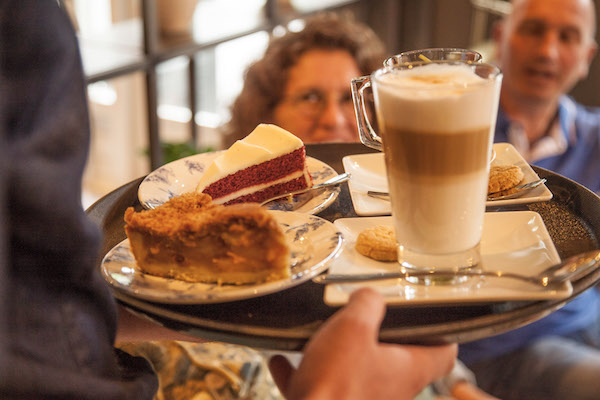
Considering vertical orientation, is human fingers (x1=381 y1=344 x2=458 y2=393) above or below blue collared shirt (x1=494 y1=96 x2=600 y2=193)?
above

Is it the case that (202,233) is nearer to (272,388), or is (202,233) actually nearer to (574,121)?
(272,388)

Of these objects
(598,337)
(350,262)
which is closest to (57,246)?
(350,262)

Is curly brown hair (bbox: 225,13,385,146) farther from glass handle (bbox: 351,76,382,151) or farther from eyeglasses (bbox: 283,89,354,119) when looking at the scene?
glass handle (bbox: 351,76,382,151)

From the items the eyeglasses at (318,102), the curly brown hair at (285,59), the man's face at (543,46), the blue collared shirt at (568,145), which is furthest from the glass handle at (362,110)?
the man's face at (543,46)

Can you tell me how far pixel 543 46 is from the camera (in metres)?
2.56

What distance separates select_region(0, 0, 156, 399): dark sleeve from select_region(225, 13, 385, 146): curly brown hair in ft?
5.21

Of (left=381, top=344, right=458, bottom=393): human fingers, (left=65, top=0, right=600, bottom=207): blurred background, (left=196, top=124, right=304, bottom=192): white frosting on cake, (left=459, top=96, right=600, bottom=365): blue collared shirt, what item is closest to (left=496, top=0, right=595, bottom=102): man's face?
(left=459, top=96, right=600, bottom=365): blue collared shirt

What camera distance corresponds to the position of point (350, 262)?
769mm

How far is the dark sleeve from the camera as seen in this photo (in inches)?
20.9

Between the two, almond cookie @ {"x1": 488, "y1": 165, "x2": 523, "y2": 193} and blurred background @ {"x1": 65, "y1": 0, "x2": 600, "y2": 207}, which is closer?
almond cookie @ {"x1": 488, "y1": 165, "x2": 523, "y2": 193}

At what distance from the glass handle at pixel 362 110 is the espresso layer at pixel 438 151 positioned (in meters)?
0.16

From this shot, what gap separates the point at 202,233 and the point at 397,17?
332 cm

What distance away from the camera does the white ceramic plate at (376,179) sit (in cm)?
90

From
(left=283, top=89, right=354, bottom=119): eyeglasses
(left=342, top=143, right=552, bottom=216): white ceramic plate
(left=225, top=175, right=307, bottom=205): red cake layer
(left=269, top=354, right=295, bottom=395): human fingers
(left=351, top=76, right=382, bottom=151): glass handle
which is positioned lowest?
(left=283, top=89, right=354, bottom=119): eyeglasses
